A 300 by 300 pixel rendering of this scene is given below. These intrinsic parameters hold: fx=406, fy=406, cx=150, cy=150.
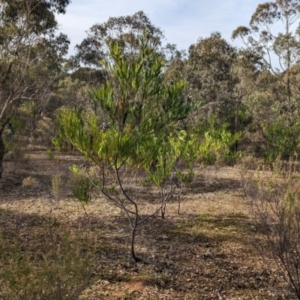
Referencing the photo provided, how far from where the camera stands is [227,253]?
6184mm

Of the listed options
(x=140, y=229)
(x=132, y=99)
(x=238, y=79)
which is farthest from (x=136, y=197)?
(x=238, y=79)

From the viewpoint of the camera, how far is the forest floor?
3718mm

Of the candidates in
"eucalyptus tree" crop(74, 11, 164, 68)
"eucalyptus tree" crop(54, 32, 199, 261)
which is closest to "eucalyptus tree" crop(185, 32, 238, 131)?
"eucalyptus tree" crop(74, 11, 164, 68)

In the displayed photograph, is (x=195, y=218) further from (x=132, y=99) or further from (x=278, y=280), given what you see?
(x=132, y=99)

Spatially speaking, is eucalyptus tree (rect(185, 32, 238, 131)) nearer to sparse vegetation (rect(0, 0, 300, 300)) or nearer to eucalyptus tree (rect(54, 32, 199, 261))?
sparse vegetation (rect(0, 0, 300, 300))

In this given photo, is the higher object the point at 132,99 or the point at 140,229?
the point at 132,99

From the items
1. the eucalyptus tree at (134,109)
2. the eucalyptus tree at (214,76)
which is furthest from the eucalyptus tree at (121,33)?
the eucalyptus tree at (134,109)

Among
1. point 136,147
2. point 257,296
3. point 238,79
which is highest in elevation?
point 238,79

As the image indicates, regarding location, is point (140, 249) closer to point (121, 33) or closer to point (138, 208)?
point (138, 208)

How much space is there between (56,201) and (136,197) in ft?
6.55

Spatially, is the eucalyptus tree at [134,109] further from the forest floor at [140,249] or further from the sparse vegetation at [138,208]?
the forest floor at [140,249]

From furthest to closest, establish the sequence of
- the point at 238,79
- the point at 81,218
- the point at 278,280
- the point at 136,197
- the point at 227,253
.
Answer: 1. the point at 238,79
2. the point at 136,197
3. the point at 81,218
4. the point at 227,253
5. the point at 278,280

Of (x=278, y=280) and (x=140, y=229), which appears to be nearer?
(x=278, y=280)

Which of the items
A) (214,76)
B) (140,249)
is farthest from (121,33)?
(140,249)
